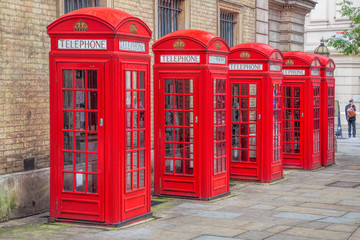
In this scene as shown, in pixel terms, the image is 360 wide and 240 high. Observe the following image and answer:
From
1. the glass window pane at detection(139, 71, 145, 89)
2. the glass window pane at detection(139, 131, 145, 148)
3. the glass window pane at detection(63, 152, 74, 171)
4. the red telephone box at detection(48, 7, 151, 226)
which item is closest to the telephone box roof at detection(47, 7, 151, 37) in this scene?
the red telephone box at detection(48, 7, 151, 226)

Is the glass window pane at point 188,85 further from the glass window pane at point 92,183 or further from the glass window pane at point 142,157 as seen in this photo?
the glass window pane at point 92,183

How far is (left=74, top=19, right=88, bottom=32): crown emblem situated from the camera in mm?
8367

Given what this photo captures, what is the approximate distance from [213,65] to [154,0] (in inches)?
131

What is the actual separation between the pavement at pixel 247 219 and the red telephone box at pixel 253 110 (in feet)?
1.45

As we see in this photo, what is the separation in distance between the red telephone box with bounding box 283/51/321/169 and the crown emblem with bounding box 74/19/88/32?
7.27 meters

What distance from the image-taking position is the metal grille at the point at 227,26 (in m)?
16.5

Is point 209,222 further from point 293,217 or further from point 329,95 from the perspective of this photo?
point 329,95

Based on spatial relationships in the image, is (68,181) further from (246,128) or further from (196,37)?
(246,128)

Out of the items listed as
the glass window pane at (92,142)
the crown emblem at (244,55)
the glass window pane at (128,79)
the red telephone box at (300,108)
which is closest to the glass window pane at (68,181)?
the glass window pane at (92,142)

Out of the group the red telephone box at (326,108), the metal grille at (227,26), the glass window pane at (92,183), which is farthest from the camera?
→ the metal grille at (227,26)

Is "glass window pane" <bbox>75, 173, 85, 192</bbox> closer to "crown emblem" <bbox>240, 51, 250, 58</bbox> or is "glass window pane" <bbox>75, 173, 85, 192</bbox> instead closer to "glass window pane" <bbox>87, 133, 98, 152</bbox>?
"glass window pane" <bbox>87, 133, 98, 152</bbox>

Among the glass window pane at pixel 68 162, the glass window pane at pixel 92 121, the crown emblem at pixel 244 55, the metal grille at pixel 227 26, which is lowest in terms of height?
the glass window pane at pixel 68 162

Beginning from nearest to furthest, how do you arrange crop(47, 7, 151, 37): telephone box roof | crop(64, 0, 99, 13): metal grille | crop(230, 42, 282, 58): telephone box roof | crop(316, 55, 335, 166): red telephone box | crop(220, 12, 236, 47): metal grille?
crop(47, 7, 151, 37): telephone box roof → crop(64, 0, 99, 13): metal grille → crop(230, 42, 282, 58): telephone box roof → crop(316, 55, 335, 166): red telephone box → crop(220, 12, 236, 47): metal grille

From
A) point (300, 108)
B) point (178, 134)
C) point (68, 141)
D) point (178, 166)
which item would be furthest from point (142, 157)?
point (300, 108)
